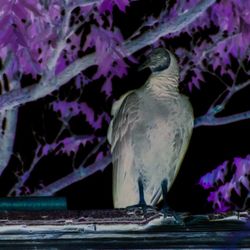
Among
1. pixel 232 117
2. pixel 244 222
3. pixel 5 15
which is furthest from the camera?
pixel 232 117

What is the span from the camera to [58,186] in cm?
712

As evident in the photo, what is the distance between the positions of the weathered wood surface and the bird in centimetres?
105

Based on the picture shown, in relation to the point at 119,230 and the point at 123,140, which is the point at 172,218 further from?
the point at 123,140

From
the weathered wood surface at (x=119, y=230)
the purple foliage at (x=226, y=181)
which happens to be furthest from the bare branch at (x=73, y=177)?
the weathered wood surface at (x=119, y=230)

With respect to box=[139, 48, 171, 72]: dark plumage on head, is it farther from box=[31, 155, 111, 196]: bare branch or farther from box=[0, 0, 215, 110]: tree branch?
box=[31, 155, 111, 196]: bare branch

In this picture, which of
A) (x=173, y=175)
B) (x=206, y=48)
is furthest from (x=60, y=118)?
(x=173, y=175)

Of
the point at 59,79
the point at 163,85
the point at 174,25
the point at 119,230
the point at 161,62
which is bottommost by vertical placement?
the point at 119,230

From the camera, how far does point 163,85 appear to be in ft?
13.1

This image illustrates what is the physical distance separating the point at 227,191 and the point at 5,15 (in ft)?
14.4

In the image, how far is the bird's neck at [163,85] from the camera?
3998 mm

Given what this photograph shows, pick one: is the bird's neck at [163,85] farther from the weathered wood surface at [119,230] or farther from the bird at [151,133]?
the weathered wood surface at [119,230]

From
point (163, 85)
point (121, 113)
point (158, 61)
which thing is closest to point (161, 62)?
point (158, 61)

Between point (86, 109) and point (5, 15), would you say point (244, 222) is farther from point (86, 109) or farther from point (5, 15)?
point (86, 109)

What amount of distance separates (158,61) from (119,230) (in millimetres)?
1601
